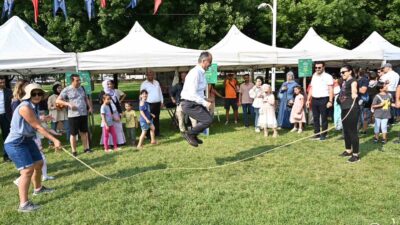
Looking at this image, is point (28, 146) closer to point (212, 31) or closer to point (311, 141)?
point (311, 141)

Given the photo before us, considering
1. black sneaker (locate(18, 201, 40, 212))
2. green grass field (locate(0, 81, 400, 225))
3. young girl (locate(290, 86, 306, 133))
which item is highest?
young girl (locate(290, 86, 306, 133))

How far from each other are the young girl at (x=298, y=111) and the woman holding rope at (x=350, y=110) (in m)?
3.28

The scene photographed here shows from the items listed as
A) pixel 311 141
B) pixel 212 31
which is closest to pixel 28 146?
pixel 311 141

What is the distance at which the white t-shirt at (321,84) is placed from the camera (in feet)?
28.7

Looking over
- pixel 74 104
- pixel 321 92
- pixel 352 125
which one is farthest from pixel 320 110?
pixel 74 104

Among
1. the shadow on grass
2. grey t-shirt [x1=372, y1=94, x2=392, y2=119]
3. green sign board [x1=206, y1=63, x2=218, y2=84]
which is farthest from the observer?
green sign board [x1=206, y1=63, x2=218, y2=84]

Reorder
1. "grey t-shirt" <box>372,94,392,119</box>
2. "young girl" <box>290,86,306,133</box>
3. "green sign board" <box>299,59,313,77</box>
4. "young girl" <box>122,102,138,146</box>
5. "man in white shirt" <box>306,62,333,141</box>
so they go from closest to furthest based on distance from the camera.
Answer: "grey t-shirt" <box>372,94,392,119</box>
"man in white shirt" <box>306,62,333,141</box>
"young girl" <box>122,102,138,146</box>
"young girl" <box>290,86,306,133</box>
"green sign board" <box>299,59,313,77</box>

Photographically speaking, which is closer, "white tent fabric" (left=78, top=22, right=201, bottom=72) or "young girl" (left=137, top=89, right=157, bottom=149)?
"young girl" (left=137, top=89, right=157, bottom=149)

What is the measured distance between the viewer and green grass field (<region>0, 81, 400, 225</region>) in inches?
179

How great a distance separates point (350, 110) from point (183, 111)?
2943mm

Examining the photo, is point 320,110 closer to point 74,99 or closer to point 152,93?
point 152,93

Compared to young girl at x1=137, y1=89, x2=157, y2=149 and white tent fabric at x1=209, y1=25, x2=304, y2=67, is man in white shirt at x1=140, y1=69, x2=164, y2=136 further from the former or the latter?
white tent fabric at x1=209, y1=25, x2=304, y2=67

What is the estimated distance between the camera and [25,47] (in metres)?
9.22

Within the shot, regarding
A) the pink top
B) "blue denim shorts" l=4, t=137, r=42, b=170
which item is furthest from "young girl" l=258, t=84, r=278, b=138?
"blue denim shorts" l=4, t=137, r=42, b=170
